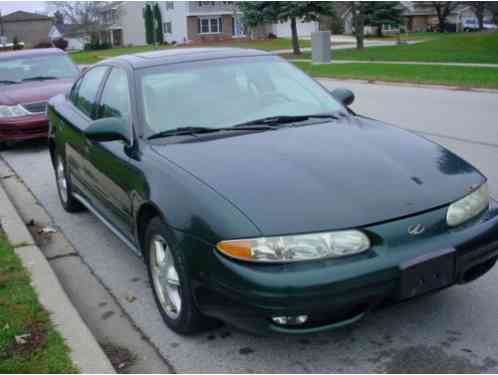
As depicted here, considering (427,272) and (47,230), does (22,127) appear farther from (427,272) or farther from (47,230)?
(427,272)

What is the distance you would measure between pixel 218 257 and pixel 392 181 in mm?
998

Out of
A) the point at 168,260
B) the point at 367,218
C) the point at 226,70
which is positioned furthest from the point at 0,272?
the point at 367,218

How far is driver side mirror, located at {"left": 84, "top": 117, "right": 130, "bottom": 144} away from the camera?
409cm

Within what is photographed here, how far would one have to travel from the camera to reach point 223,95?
4.30 m

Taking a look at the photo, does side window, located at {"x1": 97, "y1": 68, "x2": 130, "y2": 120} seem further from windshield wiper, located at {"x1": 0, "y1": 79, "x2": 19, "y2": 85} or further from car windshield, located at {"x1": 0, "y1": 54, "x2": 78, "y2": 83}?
car windshield, located at {"x1": 0, "y1": 54, "x2": 78, "y2": 83}

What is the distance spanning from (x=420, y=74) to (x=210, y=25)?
4990 cm

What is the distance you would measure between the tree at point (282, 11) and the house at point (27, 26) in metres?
66.8

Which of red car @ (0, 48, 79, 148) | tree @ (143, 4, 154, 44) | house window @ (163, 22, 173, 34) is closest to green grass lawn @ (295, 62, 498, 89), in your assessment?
red car @ (0, 48, 79, 148)

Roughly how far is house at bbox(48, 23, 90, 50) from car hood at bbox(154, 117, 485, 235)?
7172cm

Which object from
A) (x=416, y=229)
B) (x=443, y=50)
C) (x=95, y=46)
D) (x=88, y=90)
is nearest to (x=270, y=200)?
(x=416, y=229)

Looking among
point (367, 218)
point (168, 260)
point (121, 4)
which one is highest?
point (121, 4)

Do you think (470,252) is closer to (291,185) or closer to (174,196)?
(291,185)

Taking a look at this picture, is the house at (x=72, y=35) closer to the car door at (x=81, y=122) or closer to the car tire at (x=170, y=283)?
the car door at (x=81, y=122)

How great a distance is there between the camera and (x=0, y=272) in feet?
15.0
